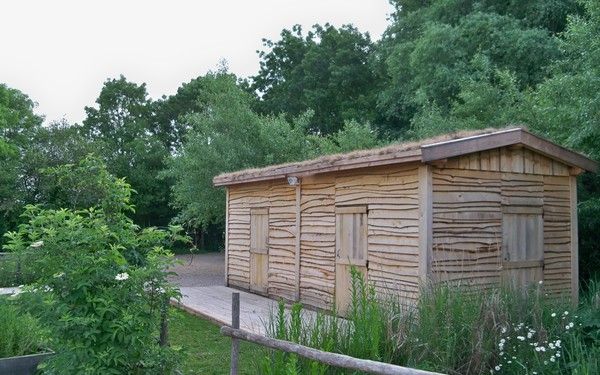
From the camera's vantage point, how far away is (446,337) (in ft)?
15.5

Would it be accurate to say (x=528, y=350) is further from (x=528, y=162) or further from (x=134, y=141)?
(x=134, y=141)

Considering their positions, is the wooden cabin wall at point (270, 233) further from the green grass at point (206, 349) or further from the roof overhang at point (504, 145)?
the roof overhang at point (504, 145)

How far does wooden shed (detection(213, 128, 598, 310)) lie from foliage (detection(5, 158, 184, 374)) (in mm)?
2874

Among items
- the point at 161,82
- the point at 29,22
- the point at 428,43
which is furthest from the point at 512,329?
the point at 161,82

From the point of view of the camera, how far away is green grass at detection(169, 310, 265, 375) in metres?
6.05

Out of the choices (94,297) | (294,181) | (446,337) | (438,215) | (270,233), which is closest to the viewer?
(94,297)

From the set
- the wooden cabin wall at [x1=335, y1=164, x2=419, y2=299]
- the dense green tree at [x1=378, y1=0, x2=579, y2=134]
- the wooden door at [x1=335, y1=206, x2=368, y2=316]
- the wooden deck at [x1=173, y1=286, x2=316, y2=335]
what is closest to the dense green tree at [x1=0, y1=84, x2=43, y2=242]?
the wooden deck at [x1=173, y1=286, x2=316, y2=335]

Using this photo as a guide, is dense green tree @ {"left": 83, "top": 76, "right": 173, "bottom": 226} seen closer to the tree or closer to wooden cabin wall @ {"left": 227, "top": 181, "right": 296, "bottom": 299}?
the tree

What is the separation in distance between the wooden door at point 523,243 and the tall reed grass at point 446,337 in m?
2.90

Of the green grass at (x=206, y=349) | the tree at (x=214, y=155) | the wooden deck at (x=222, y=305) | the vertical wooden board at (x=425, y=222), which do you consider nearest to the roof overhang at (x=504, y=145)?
the vertical wooden board at (x=425, y=222)

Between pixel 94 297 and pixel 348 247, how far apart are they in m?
5.33

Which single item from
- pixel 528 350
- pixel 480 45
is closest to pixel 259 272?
pixel 528 350

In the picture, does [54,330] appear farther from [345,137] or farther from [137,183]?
[137,183]

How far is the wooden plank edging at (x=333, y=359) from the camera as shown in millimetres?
3258
